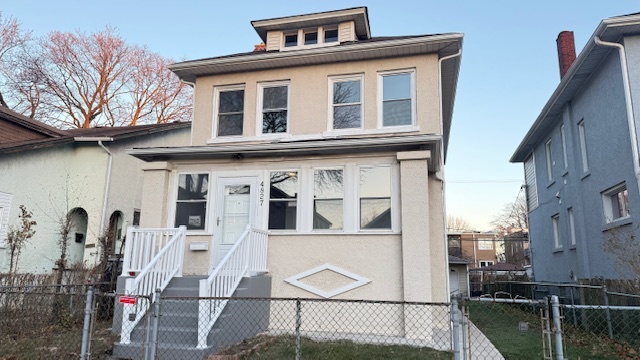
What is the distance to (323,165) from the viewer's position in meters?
A: 9.01

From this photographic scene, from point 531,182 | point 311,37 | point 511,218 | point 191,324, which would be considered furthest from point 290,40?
point 511,218

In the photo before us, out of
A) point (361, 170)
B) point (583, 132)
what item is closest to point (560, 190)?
point (583, 132)

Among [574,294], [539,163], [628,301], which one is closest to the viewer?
[628,301]

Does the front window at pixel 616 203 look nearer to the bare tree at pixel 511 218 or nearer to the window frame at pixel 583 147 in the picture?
the window frame at pixel 583 147

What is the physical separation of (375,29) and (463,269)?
544 inches

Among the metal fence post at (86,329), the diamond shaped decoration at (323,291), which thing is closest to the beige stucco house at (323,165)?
the diamond shaped decoration at (323,291)

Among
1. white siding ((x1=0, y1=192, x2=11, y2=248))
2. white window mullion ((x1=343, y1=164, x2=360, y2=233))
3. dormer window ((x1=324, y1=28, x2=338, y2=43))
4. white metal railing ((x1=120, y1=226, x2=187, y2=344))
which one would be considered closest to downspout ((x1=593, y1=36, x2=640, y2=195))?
white window mullion ((x1=343, y1=164, x2=360, y2=233))

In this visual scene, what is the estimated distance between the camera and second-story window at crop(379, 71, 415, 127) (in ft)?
31.5

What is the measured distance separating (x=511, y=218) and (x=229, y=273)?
50190 millimetres

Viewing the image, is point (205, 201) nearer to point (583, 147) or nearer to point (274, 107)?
point (274, 107)

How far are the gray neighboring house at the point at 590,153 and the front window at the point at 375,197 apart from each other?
5.27 m

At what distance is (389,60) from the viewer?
32.7ft

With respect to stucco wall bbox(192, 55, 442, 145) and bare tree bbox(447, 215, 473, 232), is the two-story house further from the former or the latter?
bare tree bbox(447, 215, 473, 232)

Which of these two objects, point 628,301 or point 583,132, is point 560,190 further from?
point 628,301
